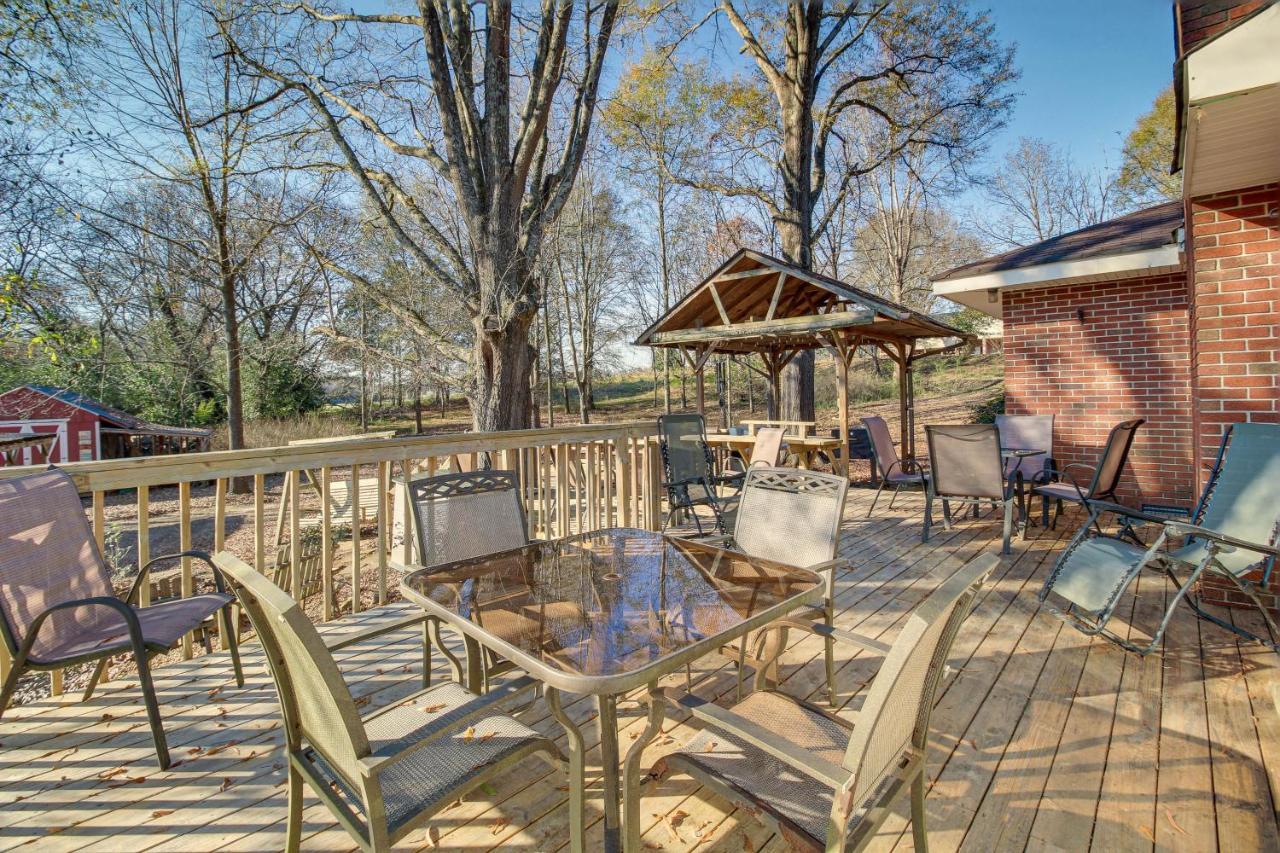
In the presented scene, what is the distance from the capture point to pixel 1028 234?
67.6 feet

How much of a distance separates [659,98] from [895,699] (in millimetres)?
15508

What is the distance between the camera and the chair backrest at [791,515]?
2.51 metres

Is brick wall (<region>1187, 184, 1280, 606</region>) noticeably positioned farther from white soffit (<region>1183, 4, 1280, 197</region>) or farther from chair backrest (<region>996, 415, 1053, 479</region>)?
chair backrest (<region>996, 415, 1053, 479</region>)

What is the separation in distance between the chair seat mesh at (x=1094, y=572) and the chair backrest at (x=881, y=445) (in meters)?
2.79

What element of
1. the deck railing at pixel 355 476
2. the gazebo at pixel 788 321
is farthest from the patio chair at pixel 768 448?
the gazebo at pixel 788 321

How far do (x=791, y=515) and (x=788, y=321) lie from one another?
528 cm

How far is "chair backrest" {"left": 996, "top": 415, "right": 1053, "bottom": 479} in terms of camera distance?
19.8 feet

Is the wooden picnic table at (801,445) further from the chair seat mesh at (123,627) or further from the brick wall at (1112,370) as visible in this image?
the chair seat mesh at (123,627)

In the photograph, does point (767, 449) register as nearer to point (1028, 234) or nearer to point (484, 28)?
point (484, 28)

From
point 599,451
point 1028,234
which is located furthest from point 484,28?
point 1028,234

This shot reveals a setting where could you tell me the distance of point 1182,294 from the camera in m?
6.14

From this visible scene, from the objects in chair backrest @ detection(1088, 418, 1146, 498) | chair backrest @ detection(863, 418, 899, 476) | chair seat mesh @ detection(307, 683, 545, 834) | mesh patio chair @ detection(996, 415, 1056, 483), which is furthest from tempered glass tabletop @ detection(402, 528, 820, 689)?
mesh patio chair @ detection(996, 415, 1056, 483)

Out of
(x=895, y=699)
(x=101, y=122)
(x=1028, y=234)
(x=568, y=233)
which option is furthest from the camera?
(x=1028, y=234)

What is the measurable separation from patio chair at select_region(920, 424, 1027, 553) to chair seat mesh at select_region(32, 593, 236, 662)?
515 centimetres
